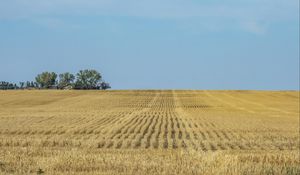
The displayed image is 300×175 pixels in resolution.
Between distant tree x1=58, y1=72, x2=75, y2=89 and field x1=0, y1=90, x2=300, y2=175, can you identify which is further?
distant tree x1=58, y1=72, x2=75, y2=89

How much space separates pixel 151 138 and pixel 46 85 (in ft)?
480

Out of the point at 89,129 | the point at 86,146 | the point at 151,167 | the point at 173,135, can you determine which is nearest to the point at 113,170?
the point at 151,167

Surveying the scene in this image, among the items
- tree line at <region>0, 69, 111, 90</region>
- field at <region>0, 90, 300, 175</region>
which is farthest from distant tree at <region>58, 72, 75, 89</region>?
field at <region>0, 90, 300, 175</region>

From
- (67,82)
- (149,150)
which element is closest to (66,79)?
(67,82)

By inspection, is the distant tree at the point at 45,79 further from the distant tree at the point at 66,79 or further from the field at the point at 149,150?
the field at the point at 149,150

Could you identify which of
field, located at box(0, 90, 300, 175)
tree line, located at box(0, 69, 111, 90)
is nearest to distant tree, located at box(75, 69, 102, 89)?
tree line, located at box(0, 69, 111, 90)

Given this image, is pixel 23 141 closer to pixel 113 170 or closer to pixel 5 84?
pixel 113 170

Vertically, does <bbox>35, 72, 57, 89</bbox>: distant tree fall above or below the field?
above

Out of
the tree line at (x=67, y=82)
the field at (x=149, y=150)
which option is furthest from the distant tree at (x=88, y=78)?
the field at (x=149, y=150)

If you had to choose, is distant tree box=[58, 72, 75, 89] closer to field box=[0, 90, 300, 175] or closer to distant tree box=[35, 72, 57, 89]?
distant tree box=[35, 72, 57, 89]

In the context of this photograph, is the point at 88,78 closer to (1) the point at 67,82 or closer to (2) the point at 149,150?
(1) the point at 67,82

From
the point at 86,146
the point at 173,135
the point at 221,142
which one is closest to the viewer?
the point at 86,146

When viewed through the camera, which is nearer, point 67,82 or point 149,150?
point 149,150

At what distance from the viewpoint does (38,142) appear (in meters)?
25.7
